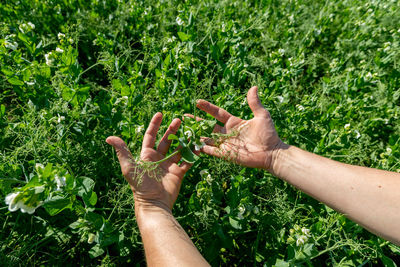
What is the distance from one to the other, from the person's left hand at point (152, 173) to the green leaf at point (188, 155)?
3.7 inches

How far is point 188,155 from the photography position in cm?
132

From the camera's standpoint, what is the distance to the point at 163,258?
1.02 m

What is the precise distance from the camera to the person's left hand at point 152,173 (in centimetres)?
122

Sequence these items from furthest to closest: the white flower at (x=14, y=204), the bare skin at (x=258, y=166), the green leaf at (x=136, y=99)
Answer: the green leaf at (x=136, y=99), the bare skin at (x=258, y=166), the white flower at (x=14, y=204)

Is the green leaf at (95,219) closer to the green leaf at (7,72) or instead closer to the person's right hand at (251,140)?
the person's right hand at (251,140)

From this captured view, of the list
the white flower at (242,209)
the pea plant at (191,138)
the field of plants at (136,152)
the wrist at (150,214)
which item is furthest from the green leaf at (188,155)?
the white flower at (242,209)

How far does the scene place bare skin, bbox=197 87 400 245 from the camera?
43.9 inches

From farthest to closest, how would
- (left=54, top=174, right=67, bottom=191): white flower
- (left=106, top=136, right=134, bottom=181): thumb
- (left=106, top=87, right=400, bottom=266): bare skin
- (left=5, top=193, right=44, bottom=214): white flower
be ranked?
(left=106, top=136, right=134, bottom=181): thumb → (left=106, top=87, right=400, bottom=266): bare skin → (left=54, top=174, right=67, bottom=191): white flower → (left=5, top=193, right=44, bottom=214): white flower

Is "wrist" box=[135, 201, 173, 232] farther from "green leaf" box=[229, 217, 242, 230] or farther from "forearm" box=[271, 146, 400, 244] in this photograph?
"forearm" box=[271, 146, 400, 244]

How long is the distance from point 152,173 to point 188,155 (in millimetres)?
218

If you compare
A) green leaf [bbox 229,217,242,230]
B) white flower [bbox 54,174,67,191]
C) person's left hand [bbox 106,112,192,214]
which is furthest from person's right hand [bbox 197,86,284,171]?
white flower [bbox 54,174,67,191]

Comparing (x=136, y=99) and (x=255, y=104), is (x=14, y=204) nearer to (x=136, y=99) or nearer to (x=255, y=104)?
(x=136, y=99)

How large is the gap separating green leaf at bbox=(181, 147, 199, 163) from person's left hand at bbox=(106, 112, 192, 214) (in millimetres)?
94

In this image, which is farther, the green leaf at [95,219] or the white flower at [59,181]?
the green leaf at [95,219]
